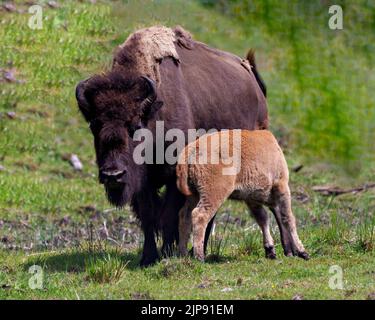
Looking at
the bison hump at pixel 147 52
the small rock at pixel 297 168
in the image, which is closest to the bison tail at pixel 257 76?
the bison hump at pixel 147 52

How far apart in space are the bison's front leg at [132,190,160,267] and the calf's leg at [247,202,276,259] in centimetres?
114

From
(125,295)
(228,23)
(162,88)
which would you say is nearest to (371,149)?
(228,23)

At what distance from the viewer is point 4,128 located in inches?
779

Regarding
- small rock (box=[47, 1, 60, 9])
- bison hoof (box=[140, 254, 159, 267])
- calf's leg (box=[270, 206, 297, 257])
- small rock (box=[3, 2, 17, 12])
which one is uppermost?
small rock (box=[47, 1, 60, 9])

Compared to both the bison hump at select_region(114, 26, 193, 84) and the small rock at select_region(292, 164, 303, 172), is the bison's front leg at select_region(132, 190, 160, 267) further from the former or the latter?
the small rock at select_region(292, 164, 303, 172)

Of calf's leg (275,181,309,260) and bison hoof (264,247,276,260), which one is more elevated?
calf's leg (275,181,309,260)

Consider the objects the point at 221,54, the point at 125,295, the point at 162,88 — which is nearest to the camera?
the point at 125,295

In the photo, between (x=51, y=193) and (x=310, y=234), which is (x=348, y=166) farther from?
(x=310, y=234)

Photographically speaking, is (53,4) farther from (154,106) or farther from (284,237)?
(284,237)

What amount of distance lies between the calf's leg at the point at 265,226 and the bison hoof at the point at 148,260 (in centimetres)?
124

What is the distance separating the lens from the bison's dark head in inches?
422

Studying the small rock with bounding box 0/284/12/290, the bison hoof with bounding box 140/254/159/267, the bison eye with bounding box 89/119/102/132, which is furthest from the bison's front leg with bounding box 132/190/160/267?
the small rock with bounding box 0/284/12/290

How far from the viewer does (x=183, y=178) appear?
35.5 ft

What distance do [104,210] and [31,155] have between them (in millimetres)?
2904
